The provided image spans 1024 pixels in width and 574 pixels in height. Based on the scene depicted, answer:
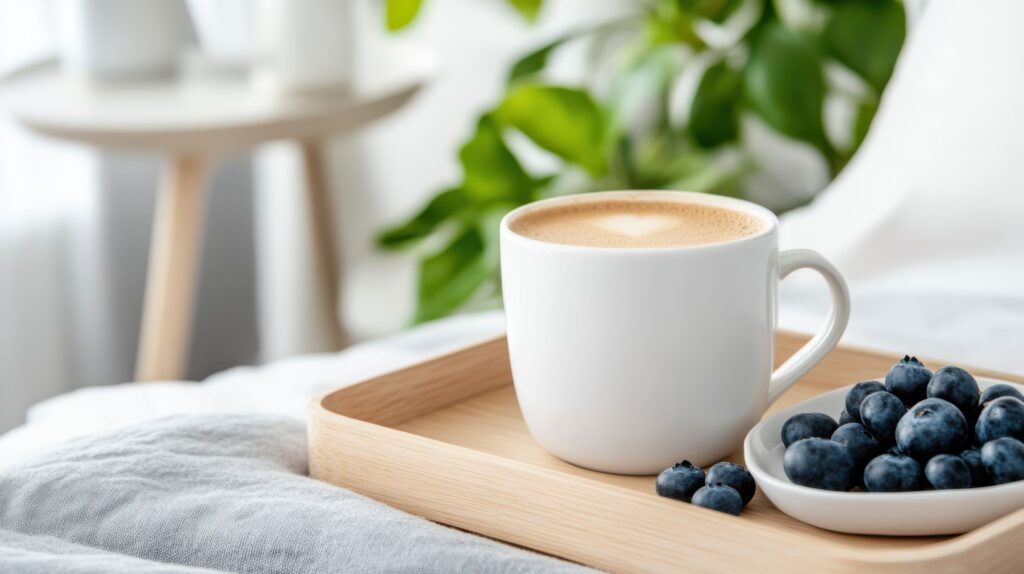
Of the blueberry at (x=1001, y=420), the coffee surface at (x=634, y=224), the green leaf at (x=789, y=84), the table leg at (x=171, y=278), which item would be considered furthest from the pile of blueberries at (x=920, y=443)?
the table leg at (x=171, y=278)

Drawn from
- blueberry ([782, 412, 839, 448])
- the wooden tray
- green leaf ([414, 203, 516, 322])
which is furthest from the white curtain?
green leaf ([414, 203, 516, 322])

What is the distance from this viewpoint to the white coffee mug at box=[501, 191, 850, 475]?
56 centimetres

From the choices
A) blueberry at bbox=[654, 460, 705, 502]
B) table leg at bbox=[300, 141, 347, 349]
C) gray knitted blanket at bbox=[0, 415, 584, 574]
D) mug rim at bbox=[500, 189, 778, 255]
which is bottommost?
table leg at bbox=[300, 141, 347, 349]

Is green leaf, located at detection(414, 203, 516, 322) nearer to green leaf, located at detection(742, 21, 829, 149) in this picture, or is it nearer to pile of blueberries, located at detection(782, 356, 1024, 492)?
green leaf, located at detection(742, 21, 829, 149)

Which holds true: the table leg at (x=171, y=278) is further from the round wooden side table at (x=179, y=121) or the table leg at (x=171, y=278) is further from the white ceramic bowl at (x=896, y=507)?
the white ceramic bowl at (x=896, y=507)

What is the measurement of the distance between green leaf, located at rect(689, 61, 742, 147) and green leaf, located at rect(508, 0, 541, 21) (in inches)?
10.6

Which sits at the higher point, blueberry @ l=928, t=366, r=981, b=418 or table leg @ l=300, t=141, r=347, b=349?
blueberry @ l=928, t=366, r=981, b=418

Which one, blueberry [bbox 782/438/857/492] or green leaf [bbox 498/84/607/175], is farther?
green leaf [bbox 498/84/607/175]

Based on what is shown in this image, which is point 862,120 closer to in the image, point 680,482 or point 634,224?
point 634,224

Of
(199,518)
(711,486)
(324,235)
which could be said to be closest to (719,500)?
(711,486)

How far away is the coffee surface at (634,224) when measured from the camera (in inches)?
23.9

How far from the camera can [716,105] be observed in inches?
64.6

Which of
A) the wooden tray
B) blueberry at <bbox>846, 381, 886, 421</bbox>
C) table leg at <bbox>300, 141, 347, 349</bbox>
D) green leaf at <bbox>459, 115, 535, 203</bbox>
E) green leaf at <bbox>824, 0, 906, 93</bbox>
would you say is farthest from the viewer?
table leg at <bbox>300, 141, 347, 349</bbox>

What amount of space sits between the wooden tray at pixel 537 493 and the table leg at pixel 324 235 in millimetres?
1360
